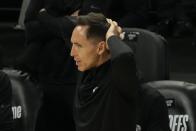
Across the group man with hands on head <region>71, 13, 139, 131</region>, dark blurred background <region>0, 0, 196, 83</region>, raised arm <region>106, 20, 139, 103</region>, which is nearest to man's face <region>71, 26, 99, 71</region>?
man with hands on head <region>71, 13, 139, 131</region>

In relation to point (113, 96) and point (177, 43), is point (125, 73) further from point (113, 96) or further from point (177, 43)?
point (177, 43)

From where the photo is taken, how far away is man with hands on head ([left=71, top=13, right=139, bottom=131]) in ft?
7.93

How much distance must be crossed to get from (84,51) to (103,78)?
14cm

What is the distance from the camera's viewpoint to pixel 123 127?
2471mm

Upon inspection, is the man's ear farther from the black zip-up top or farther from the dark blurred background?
the dark blurred background

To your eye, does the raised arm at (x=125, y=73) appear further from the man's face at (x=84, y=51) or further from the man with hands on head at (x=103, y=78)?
the man's face at (x=84, y=51)

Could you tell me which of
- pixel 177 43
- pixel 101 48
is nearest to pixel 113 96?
pixel 101 48

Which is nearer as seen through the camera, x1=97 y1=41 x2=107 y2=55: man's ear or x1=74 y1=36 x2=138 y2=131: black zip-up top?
x1=74 y1=36 x2=138 y2=131: black zip-up top

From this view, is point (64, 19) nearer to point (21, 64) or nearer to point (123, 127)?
point (21, 64)

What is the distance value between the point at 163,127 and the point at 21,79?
121 centimetres

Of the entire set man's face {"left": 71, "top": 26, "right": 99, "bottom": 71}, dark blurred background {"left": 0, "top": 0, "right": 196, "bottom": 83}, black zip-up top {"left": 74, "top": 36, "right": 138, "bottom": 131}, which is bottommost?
black zip-up top {"left": 74, "top": 36, "right": 138, "bottom": 131}

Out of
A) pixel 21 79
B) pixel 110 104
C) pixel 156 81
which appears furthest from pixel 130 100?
pixel 21 79

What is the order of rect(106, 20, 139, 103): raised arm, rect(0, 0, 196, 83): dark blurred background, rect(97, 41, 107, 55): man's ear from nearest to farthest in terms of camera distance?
rect(106, 20, 139, 103): raised arm
rect(97, 41, 107, 55): man's ear
rect(0, 0, 196, 83): dark blurred background

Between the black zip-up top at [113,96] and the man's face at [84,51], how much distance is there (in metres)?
0.04
